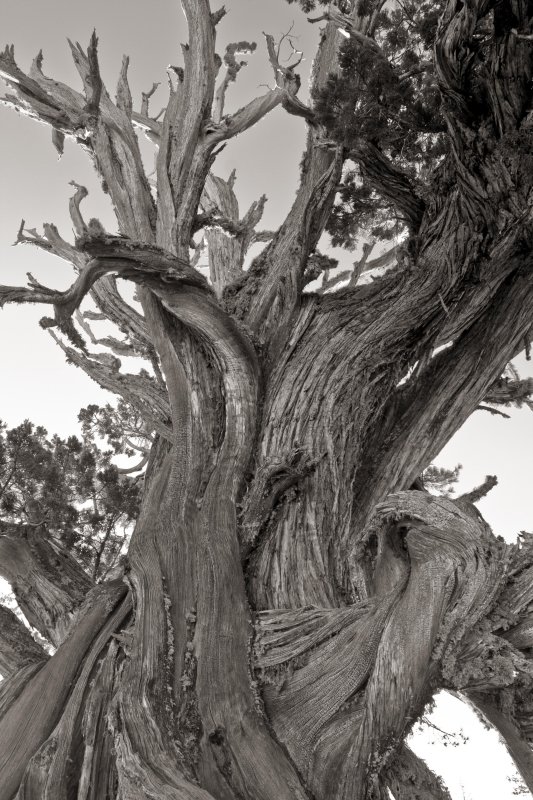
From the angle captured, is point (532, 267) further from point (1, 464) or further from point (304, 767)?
point (1, 464)

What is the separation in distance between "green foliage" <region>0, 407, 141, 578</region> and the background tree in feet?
0.62

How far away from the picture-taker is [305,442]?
3.84 metres

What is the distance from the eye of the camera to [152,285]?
4078mm

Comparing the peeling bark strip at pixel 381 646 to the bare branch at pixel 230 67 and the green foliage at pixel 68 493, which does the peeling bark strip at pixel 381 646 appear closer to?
the green foliage at pixel 68 493

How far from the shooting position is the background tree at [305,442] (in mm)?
2531

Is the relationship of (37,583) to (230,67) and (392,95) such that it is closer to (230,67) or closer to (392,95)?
(392,95)

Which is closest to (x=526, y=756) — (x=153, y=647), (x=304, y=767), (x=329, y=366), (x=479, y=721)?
(x=479, y=721)

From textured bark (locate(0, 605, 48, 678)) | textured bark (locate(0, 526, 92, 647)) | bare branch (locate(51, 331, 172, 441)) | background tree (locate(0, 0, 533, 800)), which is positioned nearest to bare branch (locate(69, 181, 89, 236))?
background tree (locate(0, 0, 533, 800))

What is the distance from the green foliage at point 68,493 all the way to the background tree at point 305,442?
19cm

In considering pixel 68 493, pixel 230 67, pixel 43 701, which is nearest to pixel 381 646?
pixel 43 701

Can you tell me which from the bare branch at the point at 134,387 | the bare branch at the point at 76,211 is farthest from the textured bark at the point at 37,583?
the bare branch at the point at 76,211

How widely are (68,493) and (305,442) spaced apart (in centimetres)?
373

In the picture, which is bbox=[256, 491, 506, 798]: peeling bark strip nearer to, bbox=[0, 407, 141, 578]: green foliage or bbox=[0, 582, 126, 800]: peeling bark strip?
bbox=[0, 582, 126, 800]: peeling bark strip

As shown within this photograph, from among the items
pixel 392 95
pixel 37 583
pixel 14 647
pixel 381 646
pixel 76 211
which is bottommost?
pixel 381 646
